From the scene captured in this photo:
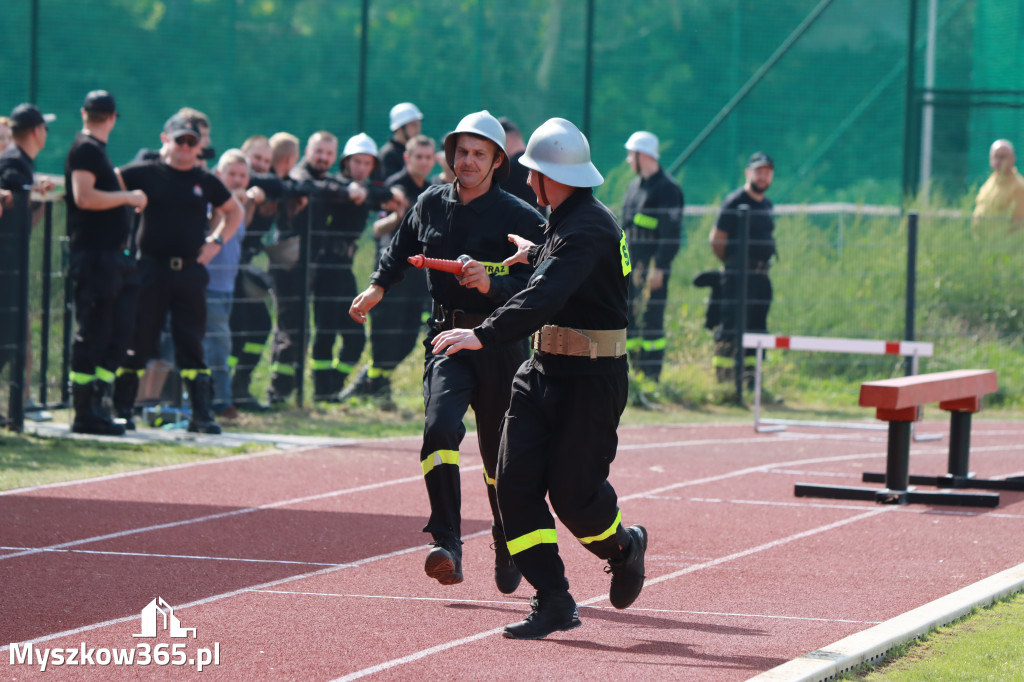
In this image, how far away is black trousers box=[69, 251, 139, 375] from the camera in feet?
39.8

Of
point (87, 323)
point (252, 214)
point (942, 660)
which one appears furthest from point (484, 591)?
point (252, 214)

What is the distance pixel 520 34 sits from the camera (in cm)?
2252

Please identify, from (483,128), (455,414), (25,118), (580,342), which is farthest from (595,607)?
(25,118)

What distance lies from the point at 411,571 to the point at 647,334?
361 inches

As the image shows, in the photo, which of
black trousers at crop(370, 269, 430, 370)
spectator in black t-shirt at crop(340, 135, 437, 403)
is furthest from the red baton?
black trousers at crop(370, 269, 430, 370)

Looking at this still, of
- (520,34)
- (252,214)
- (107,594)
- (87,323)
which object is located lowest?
(107,594)

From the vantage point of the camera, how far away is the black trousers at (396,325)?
15297mm

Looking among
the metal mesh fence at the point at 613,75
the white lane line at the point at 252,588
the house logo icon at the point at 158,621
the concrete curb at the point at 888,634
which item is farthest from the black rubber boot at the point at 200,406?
the metal mesh fence at the point at 613,75

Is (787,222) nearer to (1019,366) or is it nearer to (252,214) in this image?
(1019,366)

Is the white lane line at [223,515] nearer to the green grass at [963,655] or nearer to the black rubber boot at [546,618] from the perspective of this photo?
the black rubber boot at [546,618]

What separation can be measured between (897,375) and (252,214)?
7.54 meters

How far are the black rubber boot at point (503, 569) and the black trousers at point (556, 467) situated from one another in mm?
763

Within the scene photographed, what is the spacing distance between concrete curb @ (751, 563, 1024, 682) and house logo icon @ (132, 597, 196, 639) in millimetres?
2315

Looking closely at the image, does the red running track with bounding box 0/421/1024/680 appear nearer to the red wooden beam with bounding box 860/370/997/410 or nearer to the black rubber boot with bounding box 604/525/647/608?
the black rubber boot with bounding box 604/525/647/608
